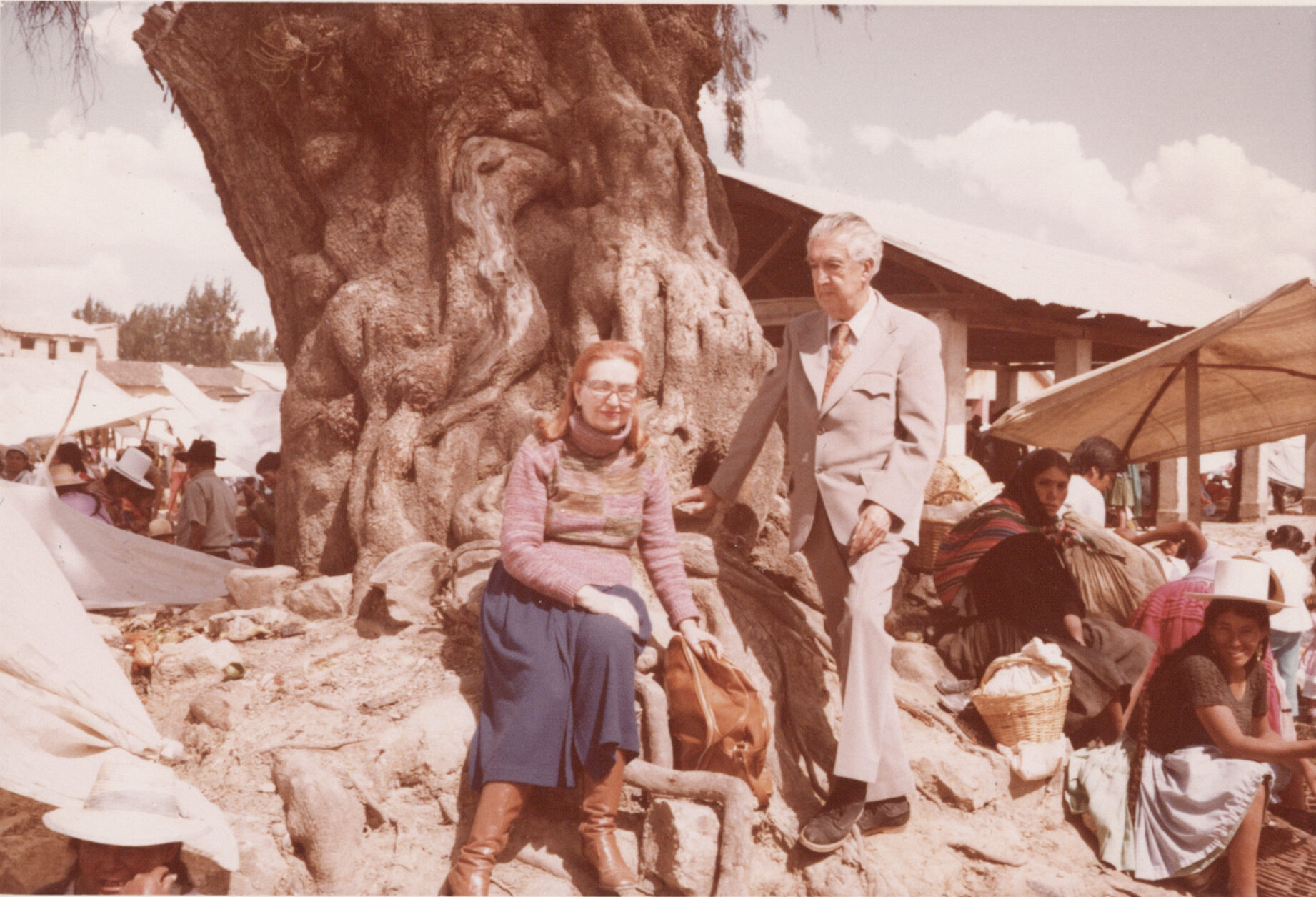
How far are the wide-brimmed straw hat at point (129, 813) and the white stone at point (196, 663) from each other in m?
1.13

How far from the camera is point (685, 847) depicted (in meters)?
3.37

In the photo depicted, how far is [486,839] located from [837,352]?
6.98ft

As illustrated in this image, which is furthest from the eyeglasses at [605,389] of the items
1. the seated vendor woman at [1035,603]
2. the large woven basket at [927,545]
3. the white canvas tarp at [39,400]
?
the white canvas tarp at [39,400]

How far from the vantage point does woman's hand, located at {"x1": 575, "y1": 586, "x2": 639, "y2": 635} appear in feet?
11.1

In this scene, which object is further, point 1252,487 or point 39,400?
point 1252,487

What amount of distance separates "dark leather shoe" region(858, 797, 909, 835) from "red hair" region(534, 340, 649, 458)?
1534 mm

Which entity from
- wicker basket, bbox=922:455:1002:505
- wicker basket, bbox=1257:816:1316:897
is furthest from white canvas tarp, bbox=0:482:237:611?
wicker basket, bbox=1257:816:1316:897

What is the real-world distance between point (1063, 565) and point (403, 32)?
437 cm

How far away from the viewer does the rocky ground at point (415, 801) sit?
3447 millimetres

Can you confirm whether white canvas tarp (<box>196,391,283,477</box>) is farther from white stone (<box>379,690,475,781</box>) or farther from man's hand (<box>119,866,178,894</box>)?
man's hand (<box>119,866,178,894</box>)

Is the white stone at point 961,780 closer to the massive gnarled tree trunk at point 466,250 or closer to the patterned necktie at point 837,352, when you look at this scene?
the massive gnarled tree trunk at point 466,250

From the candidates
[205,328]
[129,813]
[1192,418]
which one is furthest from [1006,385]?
[205,328]

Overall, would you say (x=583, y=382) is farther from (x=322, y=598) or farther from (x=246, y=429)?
(x=246, y=429)

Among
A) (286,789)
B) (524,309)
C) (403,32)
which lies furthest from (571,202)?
(286,789)
